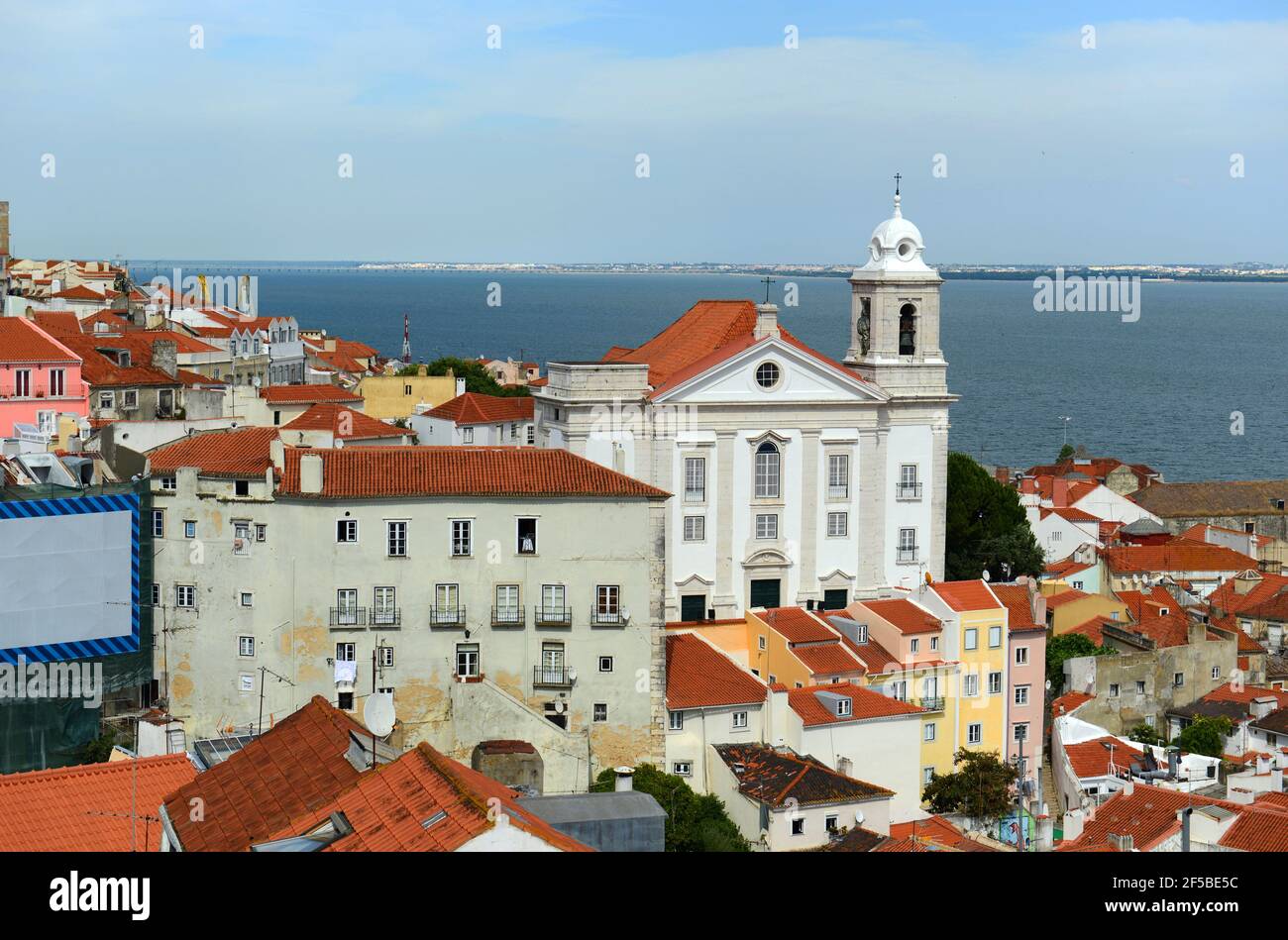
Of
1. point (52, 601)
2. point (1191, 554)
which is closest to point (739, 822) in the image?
point (52, 601)

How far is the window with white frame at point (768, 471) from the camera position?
39.0m

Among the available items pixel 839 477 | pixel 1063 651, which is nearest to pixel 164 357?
pixel 839 477

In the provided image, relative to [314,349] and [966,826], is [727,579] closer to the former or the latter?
[966,826]

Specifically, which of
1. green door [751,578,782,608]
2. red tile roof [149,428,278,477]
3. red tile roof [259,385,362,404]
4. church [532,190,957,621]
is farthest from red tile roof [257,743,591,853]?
red tile roof [259,385,362,404]

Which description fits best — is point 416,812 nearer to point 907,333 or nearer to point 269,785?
point 269,785

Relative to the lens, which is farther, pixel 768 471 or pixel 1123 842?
pixel 768 471

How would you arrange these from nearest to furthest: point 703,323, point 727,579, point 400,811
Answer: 1. point 400,811
2. point 727,579
3. point 703,323

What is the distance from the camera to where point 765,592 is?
129 ft

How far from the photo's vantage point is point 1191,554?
170 feet

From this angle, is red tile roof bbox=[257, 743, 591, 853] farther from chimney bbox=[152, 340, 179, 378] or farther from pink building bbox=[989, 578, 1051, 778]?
chimney bbox=[152, 340, 179, 378]

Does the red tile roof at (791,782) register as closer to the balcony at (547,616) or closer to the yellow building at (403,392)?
the balcony at (547,616)

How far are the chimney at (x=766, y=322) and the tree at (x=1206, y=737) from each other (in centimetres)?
1197

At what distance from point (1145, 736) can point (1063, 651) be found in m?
3.36
